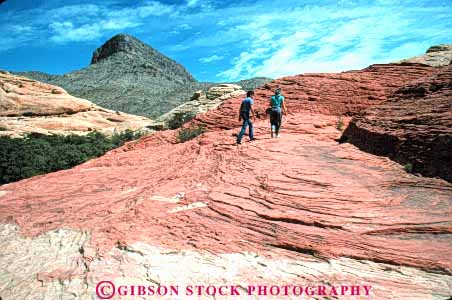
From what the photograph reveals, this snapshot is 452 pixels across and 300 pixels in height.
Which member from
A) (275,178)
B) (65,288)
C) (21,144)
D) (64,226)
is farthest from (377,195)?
(21,144)

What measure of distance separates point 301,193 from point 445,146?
9.70 feet

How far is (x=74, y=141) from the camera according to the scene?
78.5ft

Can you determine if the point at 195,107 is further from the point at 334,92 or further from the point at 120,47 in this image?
the point at 120,47

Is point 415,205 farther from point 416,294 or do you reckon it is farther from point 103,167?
point 103,167

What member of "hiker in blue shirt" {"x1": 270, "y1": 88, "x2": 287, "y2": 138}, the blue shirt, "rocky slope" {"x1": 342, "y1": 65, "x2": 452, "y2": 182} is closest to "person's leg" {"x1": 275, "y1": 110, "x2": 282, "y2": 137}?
"hiker in blue shirt" {"x1": 270, "y1": 88, "x2": 287, "y2": 138}

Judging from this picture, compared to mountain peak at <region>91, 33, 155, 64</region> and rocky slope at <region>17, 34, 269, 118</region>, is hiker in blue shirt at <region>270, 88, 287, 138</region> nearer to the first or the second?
rocky slope at <region>17, 34, 269, 118</region>

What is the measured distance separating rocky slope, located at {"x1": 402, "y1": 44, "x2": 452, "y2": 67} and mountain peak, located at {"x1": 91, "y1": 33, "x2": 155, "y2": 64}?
8240 cm

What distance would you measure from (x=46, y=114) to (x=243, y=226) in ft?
76.6

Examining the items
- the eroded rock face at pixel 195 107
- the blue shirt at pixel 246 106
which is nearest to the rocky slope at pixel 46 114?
the eroded rock face at pixel 195 107

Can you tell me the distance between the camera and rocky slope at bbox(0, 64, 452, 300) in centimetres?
496

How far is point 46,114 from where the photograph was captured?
25969 mm

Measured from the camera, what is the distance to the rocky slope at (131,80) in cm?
6041

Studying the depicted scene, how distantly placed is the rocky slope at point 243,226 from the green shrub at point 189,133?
3.93 m

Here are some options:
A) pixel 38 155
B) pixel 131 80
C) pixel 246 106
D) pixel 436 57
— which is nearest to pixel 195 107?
pixel 38 155
